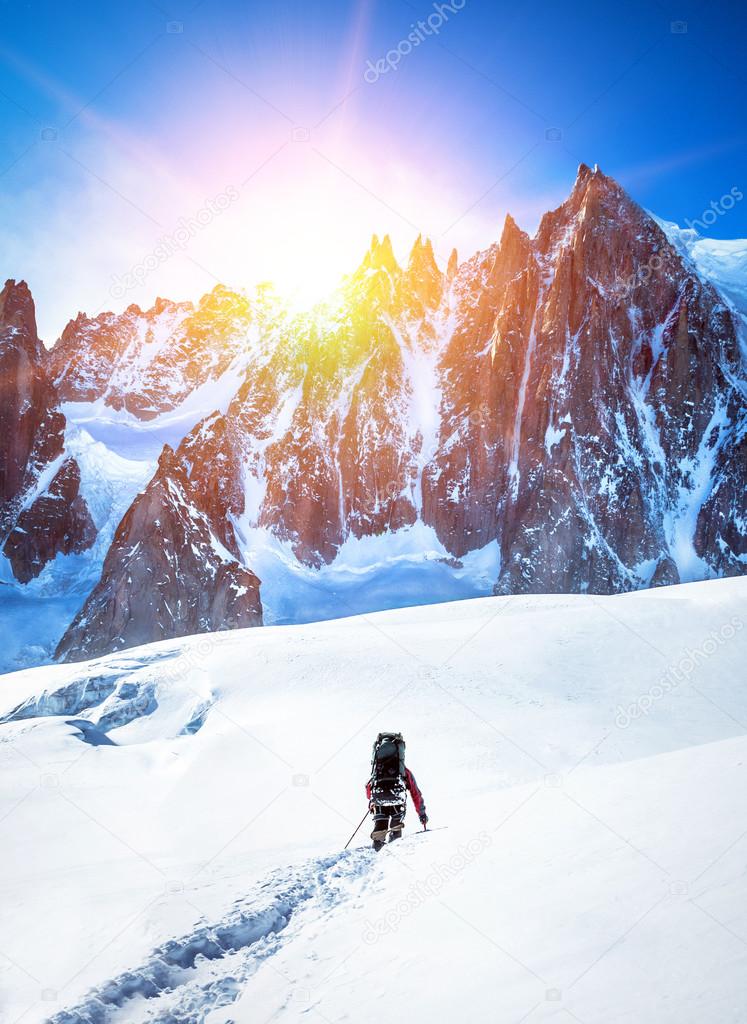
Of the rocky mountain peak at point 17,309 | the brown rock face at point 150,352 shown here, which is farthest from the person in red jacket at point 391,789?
the brown rock face at point 150,352

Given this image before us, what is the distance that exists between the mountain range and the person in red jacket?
303ft

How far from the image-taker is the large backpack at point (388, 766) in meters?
9.62

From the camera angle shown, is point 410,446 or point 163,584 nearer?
point 163,584

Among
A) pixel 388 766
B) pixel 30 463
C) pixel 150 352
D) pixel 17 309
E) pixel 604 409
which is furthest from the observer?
pixel 150 352

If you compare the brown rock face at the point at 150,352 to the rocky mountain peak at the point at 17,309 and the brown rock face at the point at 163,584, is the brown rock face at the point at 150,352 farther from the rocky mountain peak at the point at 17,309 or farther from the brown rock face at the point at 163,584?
the brown rock face at the point at 163,584

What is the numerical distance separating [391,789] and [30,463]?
453 ft

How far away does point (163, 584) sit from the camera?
101 metres

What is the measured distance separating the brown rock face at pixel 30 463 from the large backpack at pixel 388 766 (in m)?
128

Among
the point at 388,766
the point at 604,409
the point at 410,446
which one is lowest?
the point at 388,766

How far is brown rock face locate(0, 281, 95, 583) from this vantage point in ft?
402

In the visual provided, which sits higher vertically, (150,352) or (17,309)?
(150,352)

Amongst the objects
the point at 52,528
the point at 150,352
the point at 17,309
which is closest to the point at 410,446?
the point at 52,528

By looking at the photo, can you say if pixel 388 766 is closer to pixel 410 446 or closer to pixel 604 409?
pixel 604 409

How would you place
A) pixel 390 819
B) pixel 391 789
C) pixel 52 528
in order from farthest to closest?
1. pixel 52 528
2. pixel 391 789
3. pixel 390 819
